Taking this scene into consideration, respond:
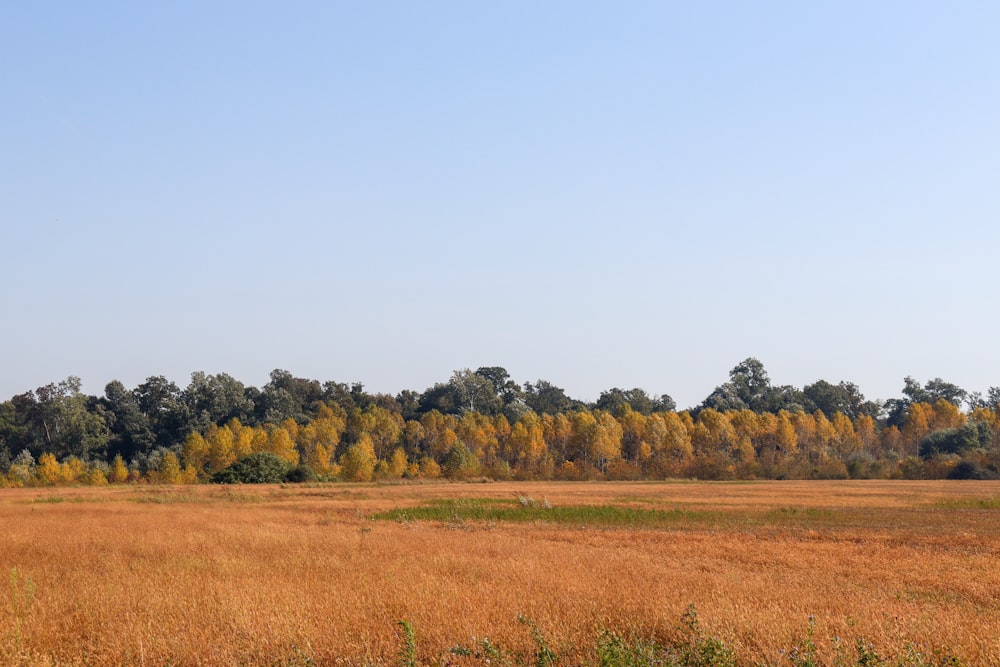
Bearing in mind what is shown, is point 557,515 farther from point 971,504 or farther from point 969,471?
point 969,471

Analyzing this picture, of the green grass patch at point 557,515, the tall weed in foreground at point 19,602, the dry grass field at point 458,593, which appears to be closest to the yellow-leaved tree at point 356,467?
the green grass patch at point 557,515

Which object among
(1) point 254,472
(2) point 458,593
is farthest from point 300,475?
(2) point 458,593

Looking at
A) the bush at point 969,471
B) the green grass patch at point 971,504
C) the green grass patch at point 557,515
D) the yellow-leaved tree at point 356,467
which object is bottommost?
the bush at point 969,471

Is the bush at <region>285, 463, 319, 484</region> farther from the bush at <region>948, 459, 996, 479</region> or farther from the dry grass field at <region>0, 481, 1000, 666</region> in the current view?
the bush at <region>948, 459, 996, 479</region>

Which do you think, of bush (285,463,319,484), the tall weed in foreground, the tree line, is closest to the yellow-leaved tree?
the tree line

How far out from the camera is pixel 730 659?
8.45m

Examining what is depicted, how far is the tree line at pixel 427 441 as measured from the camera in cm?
10775

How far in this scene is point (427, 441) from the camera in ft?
459

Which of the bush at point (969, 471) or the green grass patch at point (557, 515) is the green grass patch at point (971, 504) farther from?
the bush at point (969, 471)

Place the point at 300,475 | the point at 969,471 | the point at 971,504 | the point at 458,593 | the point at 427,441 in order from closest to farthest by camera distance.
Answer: the point at 458,593 < the point at 971,504 < the point at 300,475 < the point at 969,471 < the point at 427,441

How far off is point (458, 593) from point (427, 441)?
423 ft

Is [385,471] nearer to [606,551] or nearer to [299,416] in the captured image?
[299,416]

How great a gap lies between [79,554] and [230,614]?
10105mm

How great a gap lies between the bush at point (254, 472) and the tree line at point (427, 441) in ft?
63.2
